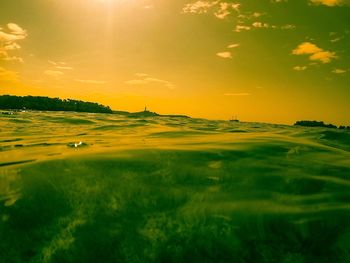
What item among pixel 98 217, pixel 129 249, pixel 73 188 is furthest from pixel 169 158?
pixel 129 249

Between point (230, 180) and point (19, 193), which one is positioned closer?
point (19, 193)

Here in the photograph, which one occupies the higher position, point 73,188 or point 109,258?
point 73,188

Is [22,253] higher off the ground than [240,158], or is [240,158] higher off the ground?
[240,158]

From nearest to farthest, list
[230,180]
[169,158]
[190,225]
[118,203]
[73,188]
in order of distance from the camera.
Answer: [190,225]
[118,203]
[73,188]
[230,180]
[169,158]

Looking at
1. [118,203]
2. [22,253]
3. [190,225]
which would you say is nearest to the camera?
[22,253]

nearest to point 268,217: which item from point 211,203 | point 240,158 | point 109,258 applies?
point 211,203

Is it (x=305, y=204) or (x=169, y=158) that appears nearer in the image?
(x=305, y=204)

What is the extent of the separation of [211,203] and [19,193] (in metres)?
2.27

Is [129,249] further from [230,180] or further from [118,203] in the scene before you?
[230,180]

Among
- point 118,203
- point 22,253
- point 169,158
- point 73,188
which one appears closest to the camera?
point 22,253

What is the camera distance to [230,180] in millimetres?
4496

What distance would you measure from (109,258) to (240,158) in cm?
372

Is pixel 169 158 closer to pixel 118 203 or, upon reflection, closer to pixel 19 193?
pixel 118 203

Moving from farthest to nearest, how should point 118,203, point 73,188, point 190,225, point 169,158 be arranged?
point 169,158
point 73,188
point 118,203
point 190,225
